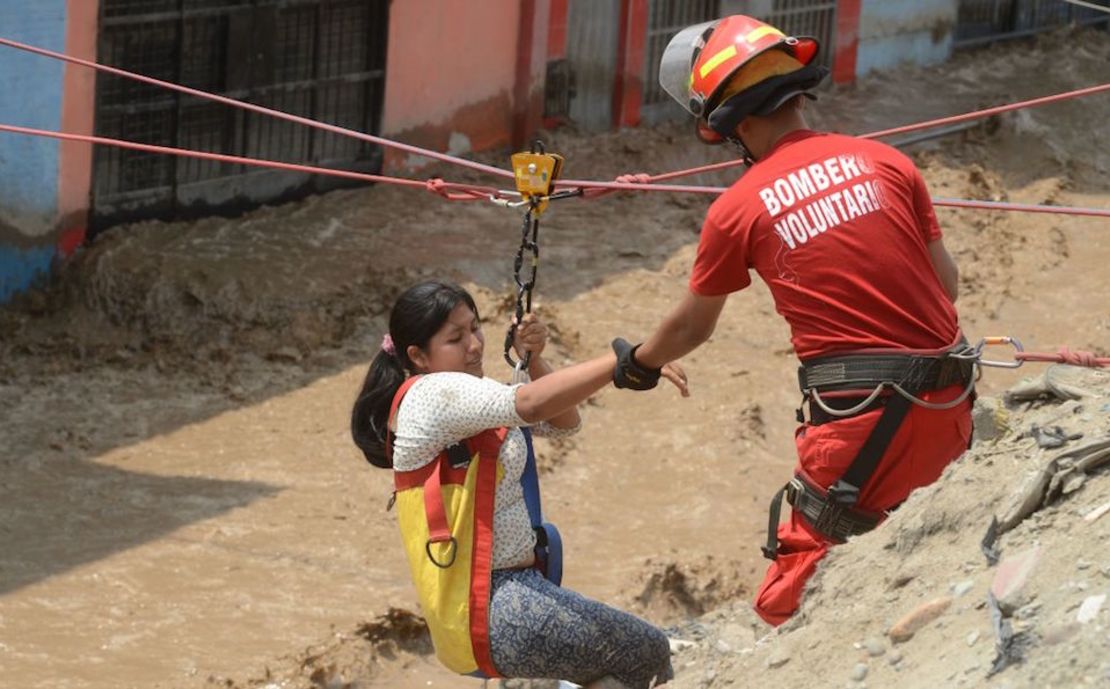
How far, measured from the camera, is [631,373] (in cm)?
435

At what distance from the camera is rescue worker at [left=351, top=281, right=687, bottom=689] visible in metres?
4.48

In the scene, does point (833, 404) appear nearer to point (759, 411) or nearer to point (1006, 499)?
point (1006, 499)

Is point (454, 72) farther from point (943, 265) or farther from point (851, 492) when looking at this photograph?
point (851, 492)

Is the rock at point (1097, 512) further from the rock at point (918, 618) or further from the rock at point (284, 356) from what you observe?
the rock at point (284, 356)

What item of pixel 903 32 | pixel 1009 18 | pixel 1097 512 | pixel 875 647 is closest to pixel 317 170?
pixel 875 647

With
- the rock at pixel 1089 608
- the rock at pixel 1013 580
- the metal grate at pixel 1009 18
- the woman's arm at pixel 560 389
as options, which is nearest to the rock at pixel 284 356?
the woman's arm at pixel 560 389

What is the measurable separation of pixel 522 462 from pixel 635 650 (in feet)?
1.74

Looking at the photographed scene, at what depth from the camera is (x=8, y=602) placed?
7.65 metres

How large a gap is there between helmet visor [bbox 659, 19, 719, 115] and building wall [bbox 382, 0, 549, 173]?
7.45 metres

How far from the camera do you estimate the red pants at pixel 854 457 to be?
4.67 metres

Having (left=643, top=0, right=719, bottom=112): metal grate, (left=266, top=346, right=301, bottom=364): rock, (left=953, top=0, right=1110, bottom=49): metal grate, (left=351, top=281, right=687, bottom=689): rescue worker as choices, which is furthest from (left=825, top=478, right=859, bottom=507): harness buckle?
(left=953, top=0, right=1110, bottom=49): metal grate

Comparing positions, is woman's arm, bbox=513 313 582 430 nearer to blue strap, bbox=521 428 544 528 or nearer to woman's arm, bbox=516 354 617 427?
blue strap, bbox=521 428 544 528

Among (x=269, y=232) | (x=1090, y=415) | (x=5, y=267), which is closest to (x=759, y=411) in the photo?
(x=269, y=232)

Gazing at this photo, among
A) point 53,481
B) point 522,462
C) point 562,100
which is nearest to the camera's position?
point 522,462
